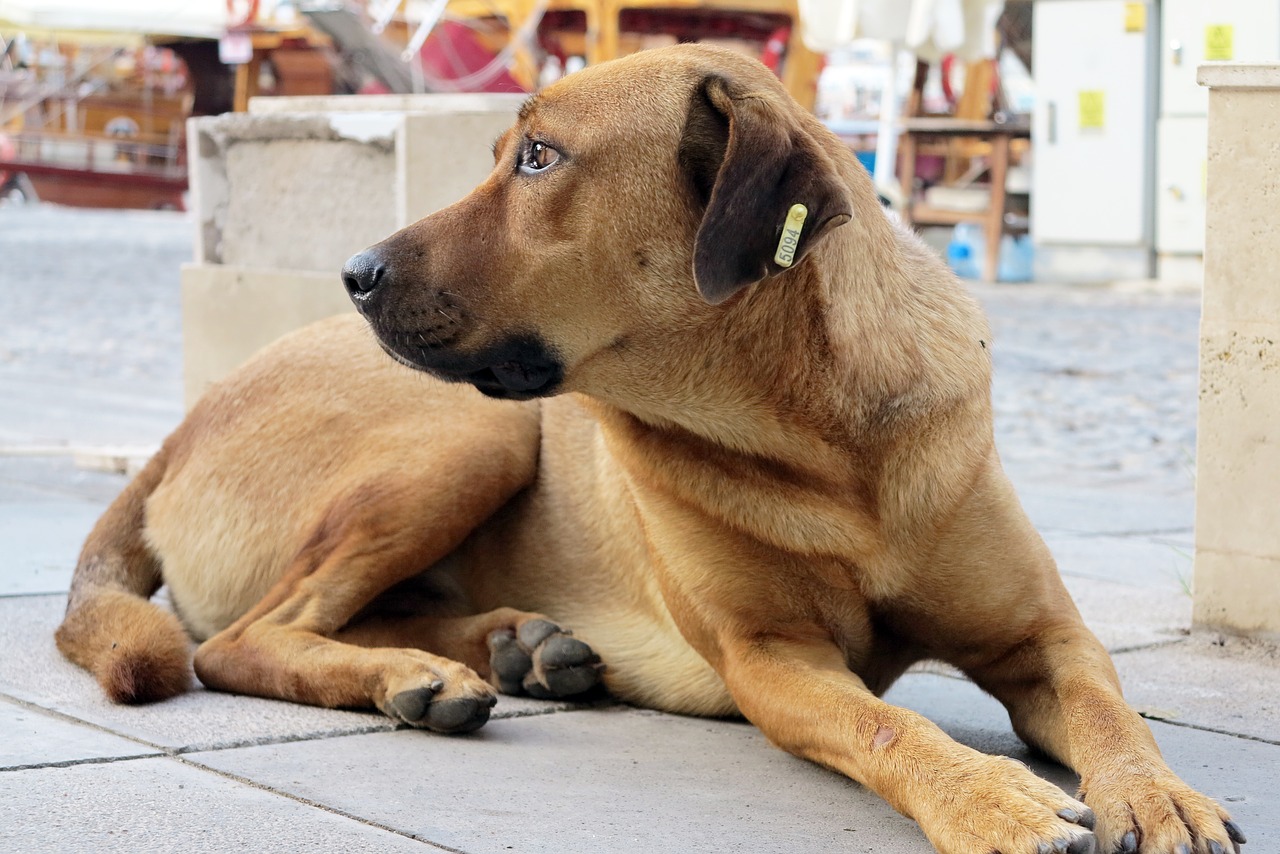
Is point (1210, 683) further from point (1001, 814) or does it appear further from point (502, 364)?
point (502, 364)

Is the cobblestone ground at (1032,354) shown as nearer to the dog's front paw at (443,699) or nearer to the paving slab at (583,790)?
the paving slab at (583,790)

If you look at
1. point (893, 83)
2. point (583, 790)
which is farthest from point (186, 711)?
point (893, 83)

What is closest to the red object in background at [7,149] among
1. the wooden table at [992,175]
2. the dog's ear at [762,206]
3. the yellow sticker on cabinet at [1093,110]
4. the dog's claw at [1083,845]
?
the wooden table at [992,175]

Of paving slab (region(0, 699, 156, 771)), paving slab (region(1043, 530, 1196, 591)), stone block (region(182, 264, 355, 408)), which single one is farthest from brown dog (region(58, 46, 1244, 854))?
stone block (region(182, 264, 355, 408))

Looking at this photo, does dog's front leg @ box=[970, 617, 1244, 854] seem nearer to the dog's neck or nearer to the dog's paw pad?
the dog's neck

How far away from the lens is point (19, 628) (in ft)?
12.8

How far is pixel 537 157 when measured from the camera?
2980 millimetres

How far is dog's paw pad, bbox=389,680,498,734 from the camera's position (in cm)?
305

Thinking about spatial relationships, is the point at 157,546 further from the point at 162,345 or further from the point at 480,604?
the point at 162,345

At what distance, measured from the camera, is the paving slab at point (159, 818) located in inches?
91.7

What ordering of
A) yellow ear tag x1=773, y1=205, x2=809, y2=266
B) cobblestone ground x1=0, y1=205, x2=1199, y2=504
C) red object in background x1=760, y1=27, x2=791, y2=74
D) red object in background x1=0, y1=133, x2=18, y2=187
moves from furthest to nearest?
red object in background x1=0, y1=133, x2=18, y2=187
red object in background x1=760, y1=27, x2=791, y2=74
cobblestone ground x1=0, y1=205, x2=1199, y2=504
yellow ear tag x1=773, y1=205, x2=809, y2=266

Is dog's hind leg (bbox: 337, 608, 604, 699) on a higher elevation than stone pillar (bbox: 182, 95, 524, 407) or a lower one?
lower

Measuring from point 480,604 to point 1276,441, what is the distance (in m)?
2.00

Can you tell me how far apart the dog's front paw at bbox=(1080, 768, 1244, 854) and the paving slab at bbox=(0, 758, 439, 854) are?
103 cm
